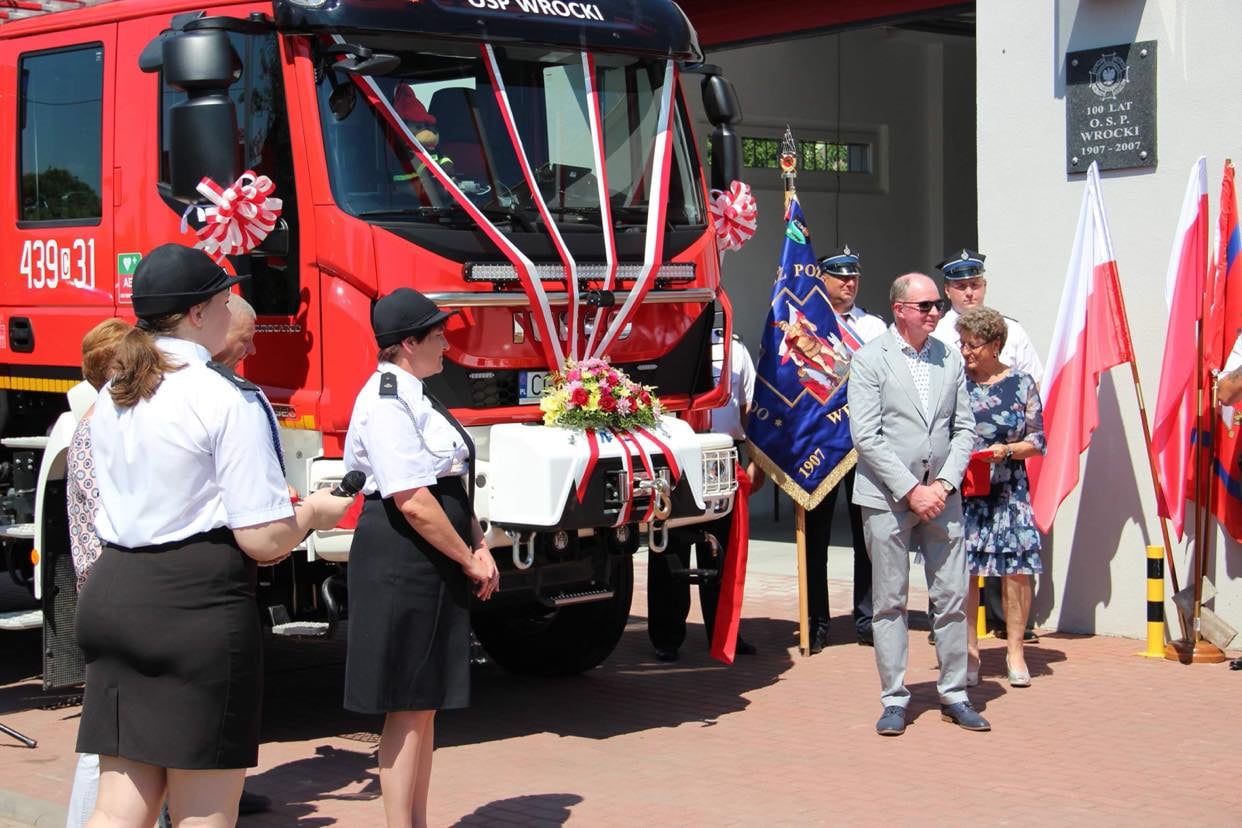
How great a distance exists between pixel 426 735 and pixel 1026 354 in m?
4.89

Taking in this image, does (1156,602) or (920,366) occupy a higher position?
(920,366)

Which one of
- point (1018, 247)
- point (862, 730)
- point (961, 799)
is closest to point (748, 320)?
point (1018, 247)

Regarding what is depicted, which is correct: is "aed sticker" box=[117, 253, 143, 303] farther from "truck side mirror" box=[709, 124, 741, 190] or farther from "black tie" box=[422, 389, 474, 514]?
"truck side mirror" box=[709, 124, 741, 190]

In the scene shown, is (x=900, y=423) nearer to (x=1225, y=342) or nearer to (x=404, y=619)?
(x=1225, y=342)

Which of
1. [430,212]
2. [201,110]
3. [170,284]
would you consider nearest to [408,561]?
[170,284]

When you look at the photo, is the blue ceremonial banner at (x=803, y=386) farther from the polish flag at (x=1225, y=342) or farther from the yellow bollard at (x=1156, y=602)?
the polish flag at (x=1225, y=342)

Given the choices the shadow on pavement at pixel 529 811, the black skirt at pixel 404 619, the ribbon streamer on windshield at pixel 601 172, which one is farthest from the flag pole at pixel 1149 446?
the black skirt at pixel 404 619

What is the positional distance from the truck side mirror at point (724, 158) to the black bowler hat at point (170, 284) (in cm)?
459

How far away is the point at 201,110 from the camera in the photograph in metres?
6.66

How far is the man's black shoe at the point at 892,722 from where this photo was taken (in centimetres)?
743

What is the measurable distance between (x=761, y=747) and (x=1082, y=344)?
10.7 ft

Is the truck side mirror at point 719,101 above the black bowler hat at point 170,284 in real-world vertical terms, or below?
above

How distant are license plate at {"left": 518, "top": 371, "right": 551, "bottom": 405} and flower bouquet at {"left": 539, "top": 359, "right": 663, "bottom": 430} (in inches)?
1.4

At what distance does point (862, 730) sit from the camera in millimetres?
7562
